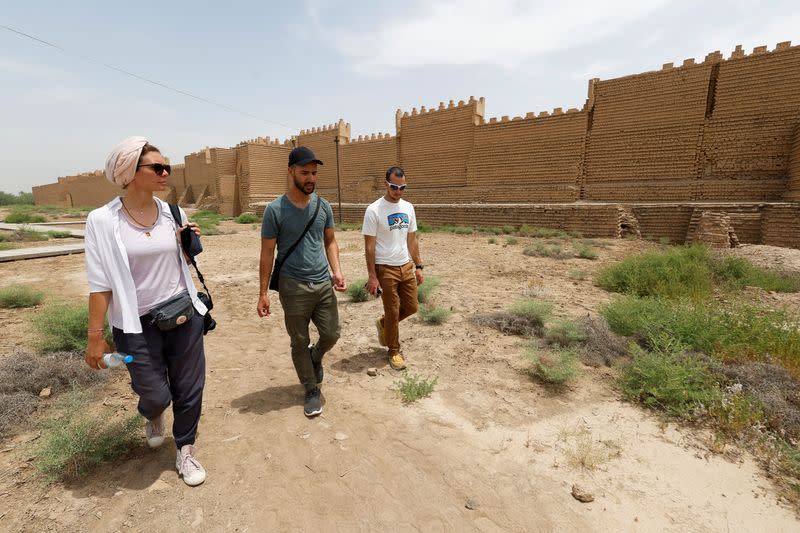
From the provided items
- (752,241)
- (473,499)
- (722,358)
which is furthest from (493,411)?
(752,241)

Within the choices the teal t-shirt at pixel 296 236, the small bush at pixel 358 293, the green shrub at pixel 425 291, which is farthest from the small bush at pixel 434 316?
the teal t-shirt at pixel 296 236

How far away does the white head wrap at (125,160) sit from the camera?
174 cm

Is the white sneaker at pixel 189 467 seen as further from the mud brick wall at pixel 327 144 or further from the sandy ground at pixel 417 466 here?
the mud brick wall at pixel 327 144

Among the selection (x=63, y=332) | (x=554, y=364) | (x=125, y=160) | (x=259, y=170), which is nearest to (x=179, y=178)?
(x=259, y=170)

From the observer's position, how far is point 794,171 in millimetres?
11523

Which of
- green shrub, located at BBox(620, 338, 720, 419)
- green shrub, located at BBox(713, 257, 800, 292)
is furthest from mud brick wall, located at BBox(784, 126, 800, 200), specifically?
green shrub, located at BBox(620, 338, 720, 419)

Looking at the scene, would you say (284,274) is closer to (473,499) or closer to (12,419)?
(473,499)

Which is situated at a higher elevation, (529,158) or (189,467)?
(529,158)

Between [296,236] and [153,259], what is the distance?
86cm

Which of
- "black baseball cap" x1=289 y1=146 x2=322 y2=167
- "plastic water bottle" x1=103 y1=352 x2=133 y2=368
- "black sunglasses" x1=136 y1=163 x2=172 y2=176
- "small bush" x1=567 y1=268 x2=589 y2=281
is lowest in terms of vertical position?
"small bush" x1=567 y1=268 x2=589 y2=281

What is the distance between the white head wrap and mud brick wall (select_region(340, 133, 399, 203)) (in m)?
21.9

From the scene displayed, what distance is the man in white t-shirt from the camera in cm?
319

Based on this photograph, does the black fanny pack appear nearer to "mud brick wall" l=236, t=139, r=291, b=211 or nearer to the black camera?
the black camera

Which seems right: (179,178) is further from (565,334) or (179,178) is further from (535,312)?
(565,334)
